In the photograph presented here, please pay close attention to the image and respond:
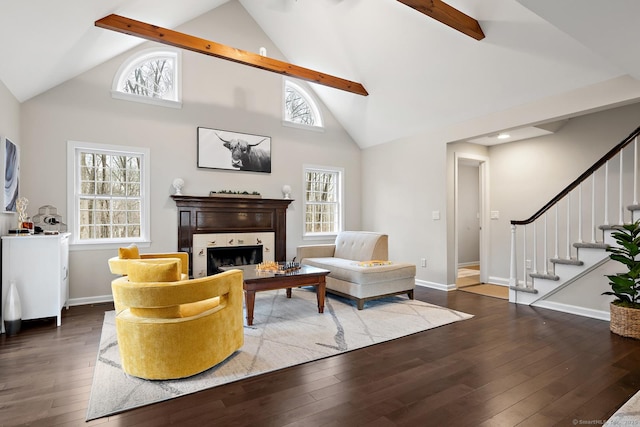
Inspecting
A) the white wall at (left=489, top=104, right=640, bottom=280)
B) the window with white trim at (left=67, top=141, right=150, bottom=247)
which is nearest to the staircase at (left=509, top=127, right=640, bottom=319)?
the white wall at (left=489, top=104, right=640, bottom=280)

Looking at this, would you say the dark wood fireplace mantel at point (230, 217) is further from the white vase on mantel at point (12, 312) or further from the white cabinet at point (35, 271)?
the white vase on mantel at point (12, 312)

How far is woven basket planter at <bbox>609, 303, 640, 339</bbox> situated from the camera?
3.13m

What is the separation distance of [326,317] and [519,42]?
12.6 feet

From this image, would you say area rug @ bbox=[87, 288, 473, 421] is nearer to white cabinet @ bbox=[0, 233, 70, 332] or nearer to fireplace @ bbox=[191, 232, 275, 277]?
white cabinet @ bbox=[0, 233, 70, 332]

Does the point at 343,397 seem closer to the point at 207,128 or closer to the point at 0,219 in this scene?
the point at 0,219

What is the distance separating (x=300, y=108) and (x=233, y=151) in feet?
5.94

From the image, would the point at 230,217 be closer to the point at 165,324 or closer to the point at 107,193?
the point at 107,193

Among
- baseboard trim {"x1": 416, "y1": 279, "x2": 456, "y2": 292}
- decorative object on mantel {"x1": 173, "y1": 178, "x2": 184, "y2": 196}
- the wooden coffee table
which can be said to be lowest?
baseboard trim {"x1": 416, "y1": 279, "x2": 456, "y2": 292}

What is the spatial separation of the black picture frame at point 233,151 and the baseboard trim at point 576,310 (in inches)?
187

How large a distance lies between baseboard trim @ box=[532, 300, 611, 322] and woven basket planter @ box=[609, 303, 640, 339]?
554mm

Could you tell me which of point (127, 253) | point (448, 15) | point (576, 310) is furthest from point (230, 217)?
point (576, 310)

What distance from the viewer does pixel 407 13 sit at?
A: 4277 mm

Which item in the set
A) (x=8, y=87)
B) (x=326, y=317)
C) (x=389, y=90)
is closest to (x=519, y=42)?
Answer: (x=389, y=90)

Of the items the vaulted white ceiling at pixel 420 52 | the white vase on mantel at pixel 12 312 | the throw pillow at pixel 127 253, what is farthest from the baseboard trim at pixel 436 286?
the white vase on mantel at pixel 12 312
